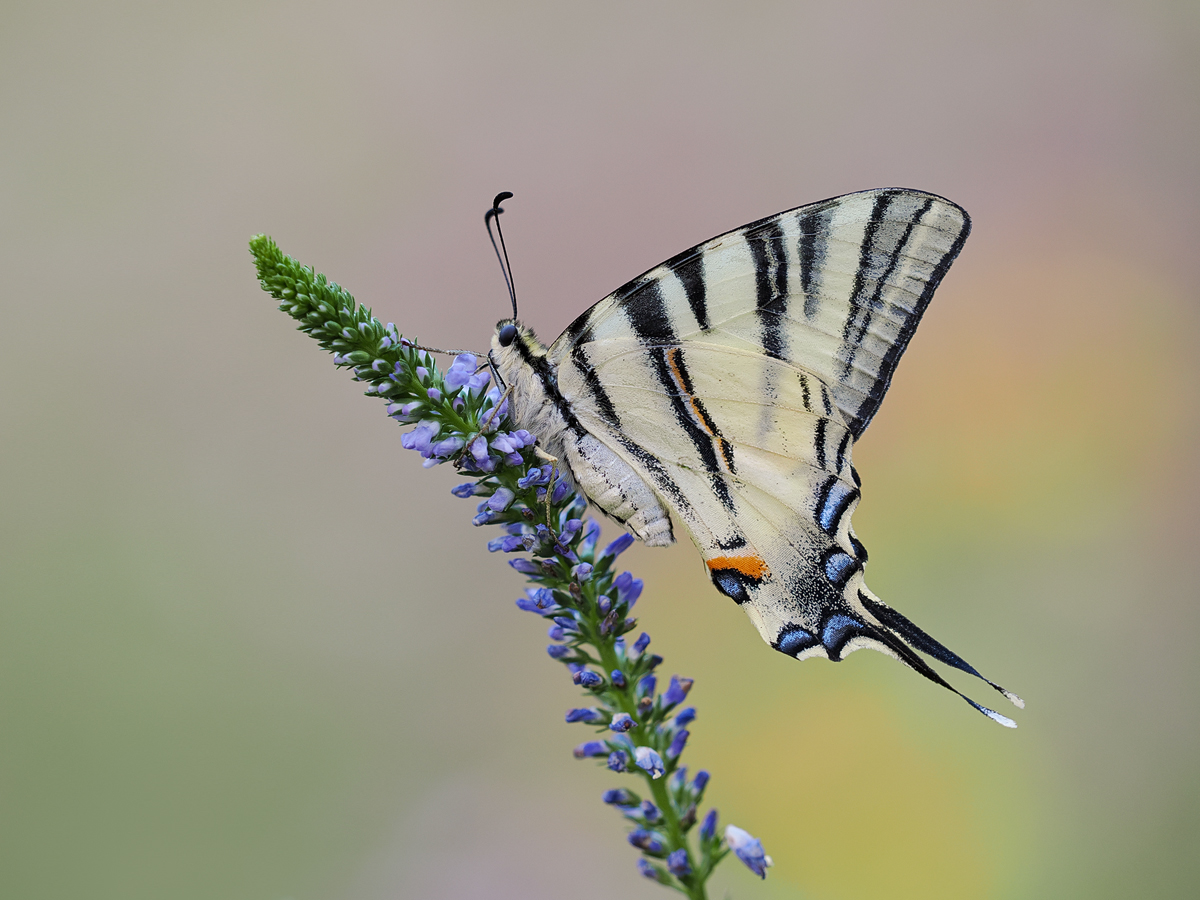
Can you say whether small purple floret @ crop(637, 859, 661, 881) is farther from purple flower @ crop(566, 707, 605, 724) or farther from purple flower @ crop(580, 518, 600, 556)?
purple flower @ crop(580, 518, 600, 556)

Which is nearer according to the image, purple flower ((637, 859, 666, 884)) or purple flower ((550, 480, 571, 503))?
purple flower ((637, 859, 666, 884))

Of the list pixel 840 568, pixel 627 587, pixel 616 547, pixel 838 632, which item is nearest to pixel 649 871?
pixel 627 587

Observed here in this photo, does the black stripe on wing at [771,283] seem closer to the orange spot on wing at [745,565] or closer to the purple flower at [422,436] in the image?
the orange spot on wing at [745,565]

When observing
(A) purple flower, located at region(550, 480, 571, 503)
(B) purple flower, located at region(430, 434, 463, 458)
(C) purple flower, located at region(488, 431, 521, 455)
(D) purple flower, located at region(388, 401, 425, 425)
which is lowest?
(A) purple flower, located at region(550, 480, 571, 503)

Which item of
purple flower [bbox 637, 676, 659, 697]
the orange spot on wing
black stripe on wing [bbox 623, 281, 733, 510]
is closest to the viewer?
purple flower [bbox 637, 676, 659, 697]

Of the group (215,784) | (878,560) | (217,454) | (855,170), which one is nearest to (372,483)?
(217,454)

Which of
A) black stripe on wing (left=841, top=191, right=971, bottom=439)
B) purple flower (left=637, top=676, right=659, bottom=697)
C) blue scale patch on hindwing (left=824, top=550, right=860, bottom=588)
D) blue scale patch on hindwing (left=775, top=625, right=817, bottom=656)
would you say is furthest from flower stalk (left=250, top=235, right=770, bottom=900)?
black stripe on wing (left=841, top=191, right=971, bottom=439)

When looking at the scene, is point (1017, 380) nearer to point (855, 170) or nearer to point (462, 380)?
point (855, 170)

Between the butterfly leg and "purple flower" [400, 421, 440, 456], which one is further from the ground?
"purple flower" [400, 421, 440, 456]
